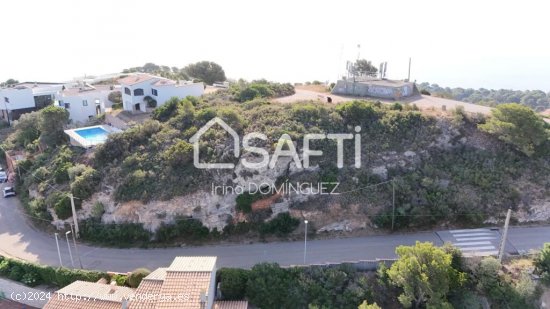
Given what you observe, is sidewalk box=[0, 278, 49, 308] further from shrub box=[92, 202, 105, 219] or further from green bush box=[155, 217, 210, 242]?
green bush box=[155, 217, 210, 242]

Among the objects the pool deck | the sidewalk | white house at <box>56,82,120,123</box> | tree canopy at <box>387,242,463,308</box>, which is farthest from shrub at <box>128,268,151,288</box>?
white house at <box>56,82,120,123</box>

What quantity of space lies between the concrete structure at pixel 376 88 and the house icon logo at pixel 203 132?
15077 mm

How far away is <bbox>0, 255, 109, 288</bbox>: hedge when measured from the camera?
20281 millimetres

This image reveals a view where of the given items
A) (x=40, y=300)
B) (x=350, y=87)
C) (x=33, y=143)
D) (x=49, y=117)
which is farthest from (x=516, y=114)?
(x=33, y=143)

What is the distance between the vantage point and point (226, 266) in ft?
68.6

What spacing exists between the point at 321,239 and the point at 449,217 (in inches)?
304

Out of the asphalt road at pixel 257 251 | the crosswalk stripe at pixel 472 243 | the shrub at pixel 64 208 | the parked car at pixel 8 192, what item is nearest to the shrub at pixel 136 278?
the asphalt road at pixel 257 251

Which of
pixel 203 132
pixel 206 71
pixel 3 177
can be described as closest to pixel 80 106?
pixel 3 177

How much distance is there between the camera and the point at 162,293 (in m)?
17.0

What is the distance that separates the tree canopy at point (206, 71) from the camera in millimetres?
54281

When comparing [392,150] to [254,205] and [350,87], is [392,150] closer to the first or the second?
[254,205]

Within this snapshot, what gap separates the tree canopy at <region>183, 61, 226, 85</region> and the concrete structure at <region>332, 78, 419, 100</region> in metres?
21.4

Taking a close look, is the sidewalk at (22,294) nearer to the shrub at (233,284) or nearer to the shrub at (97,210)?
the shrub at (97,210)

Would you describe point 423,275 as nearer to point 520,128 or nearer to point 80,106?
point 520,128
